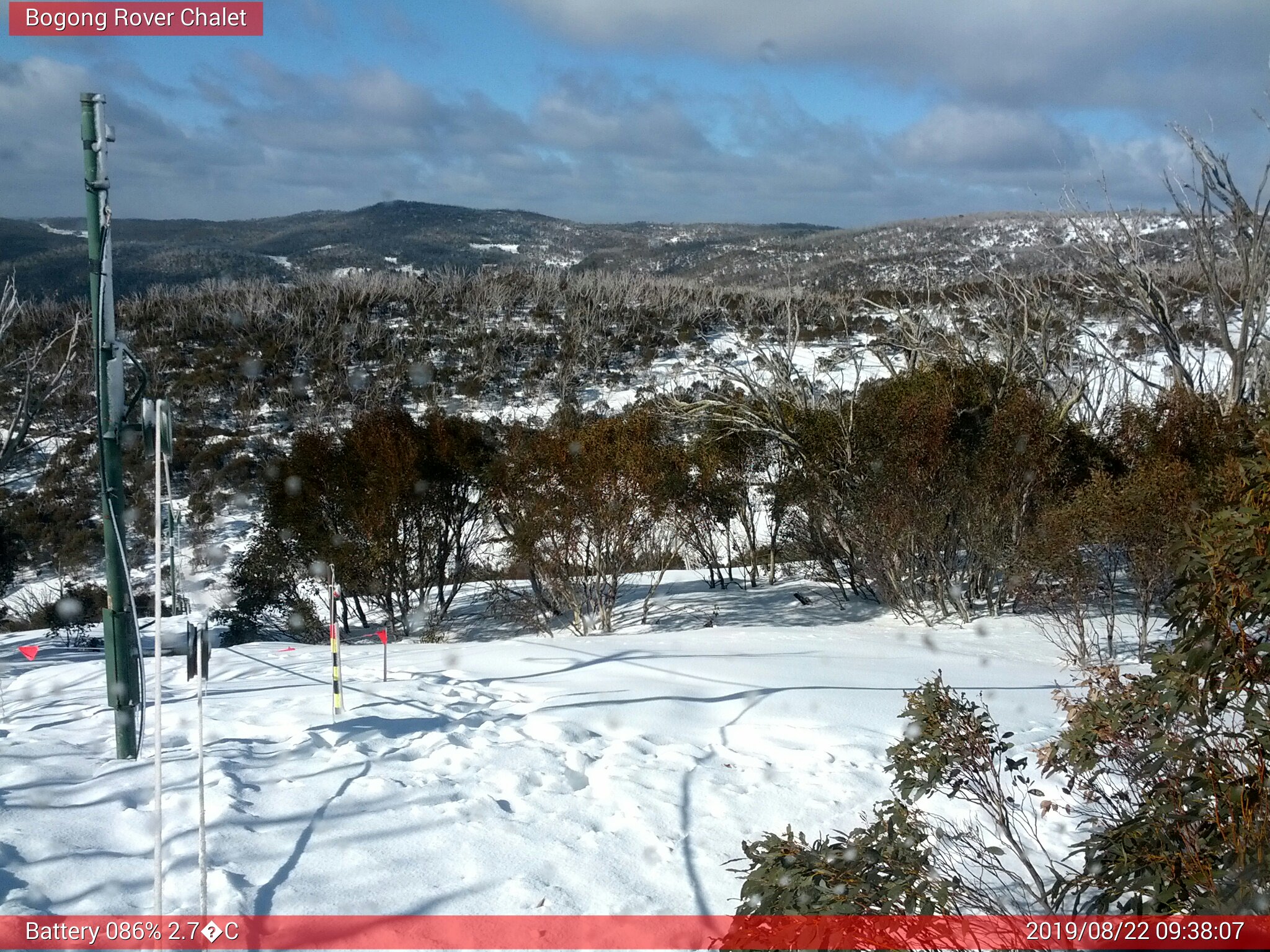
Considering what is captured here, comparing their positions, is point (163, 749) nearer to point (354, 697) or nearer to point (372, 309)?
point (354, 697)

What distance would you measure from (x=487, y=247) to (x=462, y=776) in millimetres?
102577

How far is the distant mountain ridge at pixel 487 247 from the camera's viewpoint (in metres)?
66.8

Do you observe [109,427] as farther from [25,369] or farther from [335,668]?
[25,369]

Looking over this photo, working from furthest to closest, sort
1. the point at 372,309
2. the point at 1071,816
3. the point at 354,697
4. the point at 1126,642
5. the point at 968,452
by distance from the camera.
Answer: the point at 372,309, the point at 968,452, the point at 1126,642, the point at 354,697, the point at 1071,816

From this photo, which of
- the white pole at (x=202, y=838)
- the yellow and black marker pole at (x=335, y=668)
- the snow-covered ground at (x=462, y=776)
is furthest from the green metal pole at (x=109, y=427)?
the white pole at (x=202, y=838)

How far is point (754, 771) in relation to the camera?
6.03 meters

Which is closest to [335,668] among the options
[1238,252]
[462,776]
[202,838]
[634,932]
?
[462,776]

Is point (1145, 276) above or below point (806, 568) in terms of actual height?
above

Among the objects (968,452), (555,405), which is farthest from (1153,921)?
(555,405)

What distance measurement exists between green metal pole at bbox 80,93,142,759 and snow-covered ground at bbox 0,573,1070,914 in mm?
440

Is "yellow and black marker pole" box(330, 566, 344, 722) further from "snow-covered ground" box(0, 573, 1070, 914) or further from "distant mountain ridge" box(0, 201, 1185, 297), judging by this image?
"distant mountain ridge" box(0, 201, 1185, 297)

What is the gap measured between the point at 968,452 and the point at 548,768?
409 inches

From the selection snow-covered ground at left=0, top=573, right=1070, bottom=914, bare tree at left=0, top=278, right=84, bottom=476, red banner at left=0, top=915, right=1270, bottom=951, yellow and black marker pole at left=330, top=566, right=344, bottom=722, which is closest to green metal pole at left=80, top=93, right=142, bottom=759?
snow-covered ground at left=0, top=573, right=1070, bottom=914

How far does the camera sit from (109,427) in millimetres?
5113
